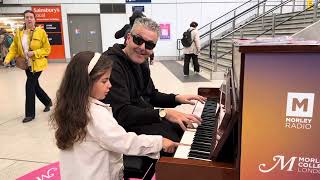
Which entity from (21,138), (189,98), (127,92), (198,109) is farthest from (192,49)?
(127,92)

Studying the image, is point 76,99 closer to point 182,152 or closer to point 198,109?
point 182,152

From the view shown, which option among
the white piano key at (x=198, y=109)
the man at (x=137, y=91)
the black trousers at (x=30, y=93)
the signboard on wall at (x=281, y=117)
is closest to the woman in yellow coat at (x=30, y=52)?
the black trousers at (x=30, y=93)

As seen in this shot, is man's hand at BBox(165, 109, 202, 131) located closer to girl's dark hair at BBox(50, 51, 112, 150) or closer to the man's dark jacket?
the man's dark jacket

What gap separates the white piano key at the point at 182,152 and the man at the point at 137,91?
305 millimetres

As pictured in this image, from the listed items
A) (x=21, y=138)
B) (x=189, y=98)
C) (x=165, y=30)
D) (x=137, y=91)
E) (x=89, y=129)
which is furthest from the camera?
(x=165, y=30)

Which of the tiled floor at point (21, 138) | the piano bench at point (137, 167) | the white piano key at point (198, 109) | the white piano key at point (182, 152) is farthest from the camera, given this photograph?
the tiled floor at point (21, 138)

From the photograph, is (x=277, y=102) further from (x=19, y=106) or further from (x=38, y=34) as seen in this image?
(x=19, y=106)

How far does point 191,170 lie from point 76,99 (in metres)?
Answer: 0.64

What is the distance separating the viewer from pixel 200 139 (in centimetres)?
144

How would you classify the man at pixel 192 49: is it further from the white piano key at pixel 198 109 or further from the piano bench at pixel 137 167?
the piano bench at pixel 137 167

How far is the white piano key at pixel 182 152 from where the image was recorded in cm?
123

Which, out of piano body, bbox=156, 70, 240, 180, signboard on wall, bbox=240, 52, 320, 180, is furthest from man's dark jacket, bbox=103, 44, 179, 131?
signboard on wall, bbox=240, 52, 320, 180

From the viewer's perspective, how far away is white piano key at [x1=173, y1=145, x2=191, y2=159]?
1226 millimetres

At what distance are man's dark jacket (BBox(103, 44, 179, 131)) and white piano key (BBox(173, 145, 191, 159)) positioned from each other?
1.27ft
